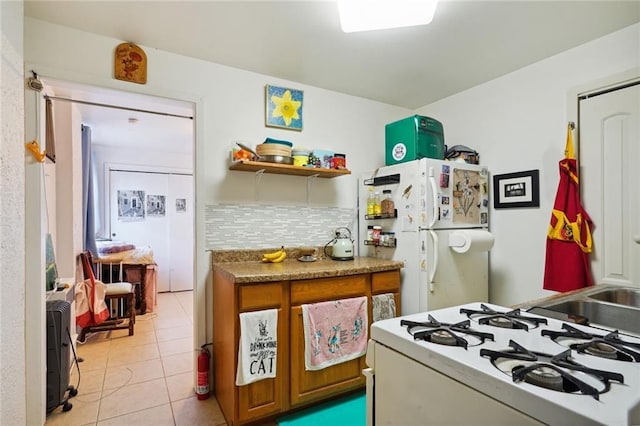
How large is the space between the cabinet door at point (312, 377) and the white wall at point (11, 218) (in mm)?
1329

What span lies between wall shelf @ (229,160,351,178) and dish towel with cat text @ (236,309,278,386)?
0.99 metres

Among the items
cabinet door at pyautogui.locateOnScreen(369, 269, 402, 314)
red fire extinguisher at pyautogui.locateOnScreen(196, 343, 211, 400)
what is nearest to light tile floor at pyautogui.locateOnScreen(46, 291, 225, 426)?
red fire extinguisher at pyautogui.locateOnScreen(196, 343, 211, 400)

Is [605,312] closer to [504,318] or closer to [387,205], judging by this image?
[504,318]

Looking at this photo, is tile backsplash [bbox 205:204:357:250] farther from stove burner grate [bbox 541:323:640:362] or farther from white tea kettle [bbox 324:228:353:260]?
stove burner grate [bbox 541:323:640:362]

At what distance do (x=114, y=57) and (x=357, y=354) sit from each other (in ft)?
8.25

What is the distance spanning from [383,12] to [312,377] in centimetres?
204

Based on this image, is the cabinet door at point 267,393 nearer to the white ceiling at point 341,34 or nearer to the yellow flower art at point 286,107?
the yellow flower art at point 286,107

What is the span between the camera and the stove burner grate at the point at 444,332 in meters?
0.80

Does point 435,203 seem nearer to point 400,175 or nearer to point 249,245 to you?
point 400,175

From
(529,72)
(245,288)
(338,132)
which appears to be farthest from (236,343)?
(529,72)

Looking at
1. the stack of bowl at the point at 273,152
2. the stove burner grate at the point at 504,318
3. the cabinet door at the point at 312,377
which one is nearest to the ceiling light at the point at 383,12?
the stack of bowl at the point at 273,152

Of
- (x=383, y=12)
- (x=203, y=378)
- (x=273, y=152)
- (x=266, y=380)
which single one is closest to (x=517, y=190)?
(x=383, y=12)

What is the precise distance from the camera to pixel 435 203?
2.21 metres

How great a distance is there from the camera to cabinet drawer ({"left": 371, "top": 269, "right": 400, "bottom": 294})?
221 centimetres
